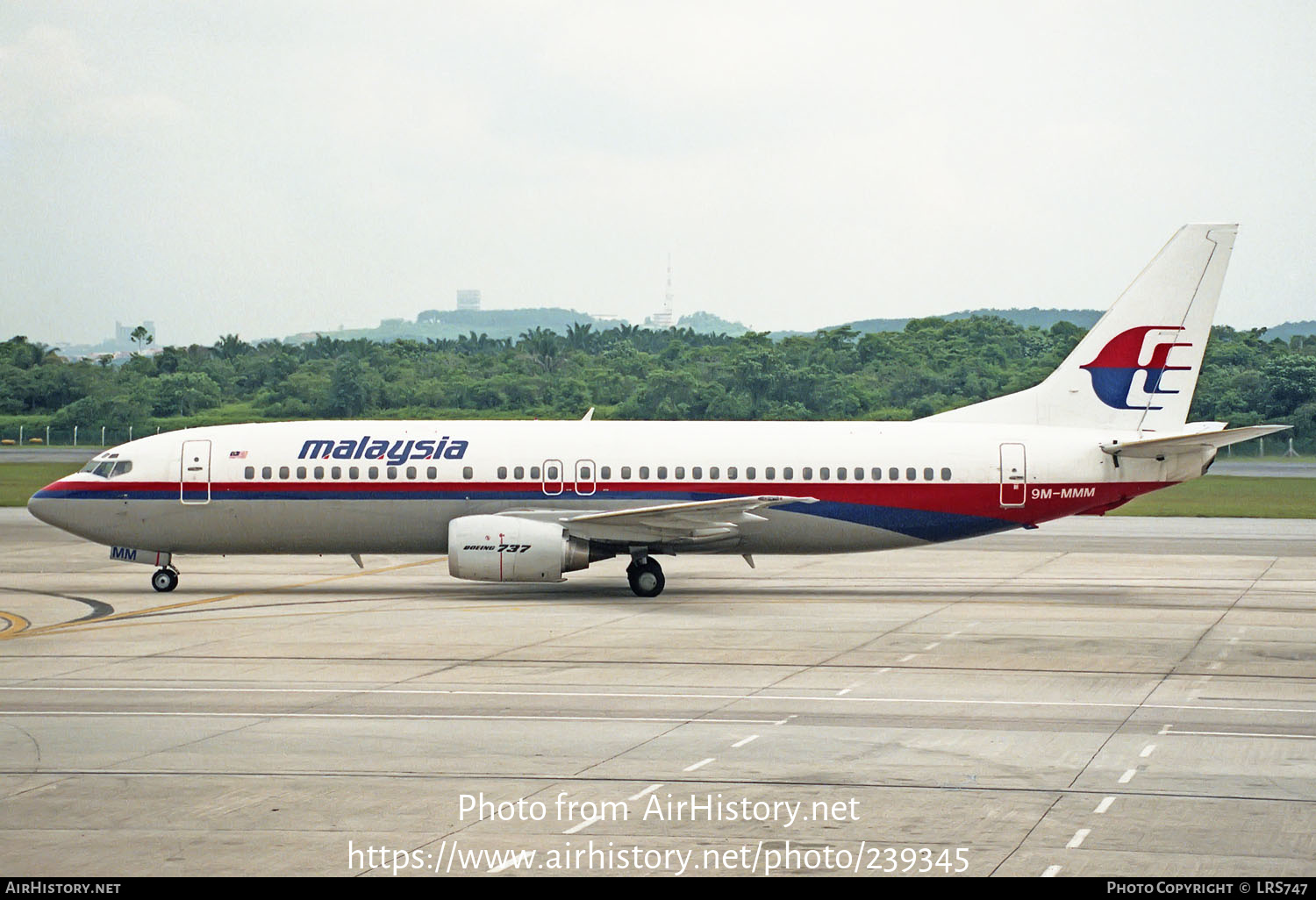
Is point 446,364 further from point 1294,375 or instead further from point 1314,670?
point 1314,670

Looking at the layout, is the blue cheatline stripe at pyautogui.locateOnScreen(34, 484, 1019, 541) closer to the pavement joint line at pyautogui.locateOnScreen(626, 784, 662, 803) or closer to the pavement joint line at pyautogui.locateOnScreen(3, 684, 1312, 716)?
the pavement joint line at pyautogui.locateOnScreen(3, 684, 1312, 716)

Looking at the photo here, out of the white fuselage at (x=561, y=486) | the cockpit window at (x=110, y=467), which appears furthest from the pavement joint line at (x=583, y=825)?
the cockpit window at (x=110, y=467)

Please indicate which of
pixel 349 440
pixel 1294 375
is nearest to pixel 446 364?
pixel 1294 375

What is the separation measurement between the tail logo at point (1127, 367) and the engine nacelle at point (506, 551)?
42.5ft

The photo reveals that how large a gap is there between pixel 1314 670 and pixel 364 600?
62.4 ft

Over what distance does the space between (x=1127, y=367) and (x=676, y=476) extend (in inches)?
418

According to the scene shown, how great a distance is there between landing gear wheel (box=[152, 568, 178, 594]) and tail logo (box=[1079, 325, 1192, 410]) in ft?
70.5

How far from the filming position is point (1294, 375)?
309 feet

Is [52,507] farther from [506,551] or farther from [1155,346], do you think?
[1155,346]

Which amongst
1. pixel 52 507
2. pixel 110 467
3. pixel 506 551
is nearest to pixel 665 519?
pixel 506 551

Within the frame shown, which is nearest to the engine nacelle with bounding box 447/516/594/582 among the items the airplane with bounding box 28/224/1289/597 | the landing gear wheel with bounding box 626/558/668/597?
the airplane with bounding box 28/224/1289/597

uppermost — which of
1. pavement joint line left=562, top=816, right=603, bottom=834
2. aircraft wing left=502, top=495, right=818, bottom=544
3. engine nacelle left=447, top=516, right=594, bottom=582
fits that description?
aircraft wing left=502, top=495, right=818, bottom=544

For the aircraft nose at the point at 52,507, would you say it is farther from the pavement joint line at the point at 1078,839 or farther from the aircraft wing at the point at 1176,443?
the pavement joint line at the point at 1078,839

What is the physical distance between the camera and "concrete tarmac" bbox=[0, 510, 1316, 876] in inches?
524
